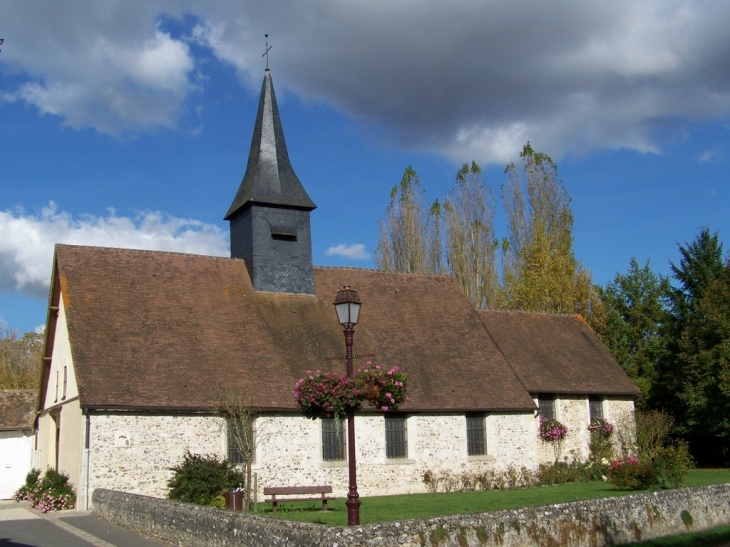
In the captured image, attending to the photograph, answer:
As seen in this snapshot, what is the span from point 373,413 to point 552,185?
72.4ft

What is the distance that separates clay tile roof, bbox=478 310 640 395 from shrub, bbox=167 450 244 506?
11.5 m

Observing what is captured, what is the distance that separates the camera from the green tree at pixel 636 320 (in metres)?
37.1

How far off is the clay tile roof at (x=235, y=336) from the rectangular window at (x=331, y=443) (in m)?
1.63

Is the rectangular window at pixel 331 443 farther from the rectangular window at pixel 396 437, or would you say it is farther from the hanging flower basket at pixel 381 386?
the hanging flower basket at pixel 381 386

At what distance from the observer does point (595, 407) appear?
28141mm

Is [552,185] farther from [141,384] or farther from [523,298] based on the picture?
[141,384]

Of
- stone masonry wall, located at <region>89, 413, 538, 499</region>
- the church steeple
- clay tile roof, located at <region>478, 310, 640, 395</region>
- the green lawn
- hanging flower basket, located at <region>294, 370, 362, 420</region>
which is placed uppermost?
the church steeple

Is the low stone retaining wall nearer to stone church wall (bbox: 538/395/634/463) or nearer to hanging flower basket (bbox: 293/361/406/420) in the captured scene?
hanging flower basket (bbox: 293/361/406/420)

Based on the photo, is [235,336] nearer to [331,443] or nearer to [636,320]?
[331,443]

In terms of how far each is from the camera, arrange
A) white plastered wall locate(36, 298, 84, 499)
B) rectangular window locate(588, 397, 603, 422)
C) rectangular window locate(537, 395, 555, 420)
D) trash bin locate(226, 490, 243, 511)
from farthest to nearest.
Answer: rectangular window locate(588, 397, 603, 422), rectangular window locate(537, 395, 555, 420), white plastered wall locate(36, 298, 84, 499), trash bin locate(226, 490, 243, 511)

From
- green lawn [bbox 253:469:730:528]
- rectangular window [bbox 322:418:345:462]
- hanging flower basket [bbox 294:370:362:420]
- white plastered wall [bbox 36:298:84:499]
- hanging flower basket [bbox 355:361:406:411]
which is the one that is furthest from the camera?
rectangular window [bbox 322:418:345:462]

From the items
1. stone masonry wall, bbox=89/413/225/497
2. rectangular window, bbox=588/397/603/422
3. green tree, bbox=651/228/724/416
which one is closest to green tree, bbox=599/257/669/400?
green tree, bbox=651/228/724/416

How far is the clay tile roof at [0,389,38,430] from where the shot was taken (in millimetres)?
26797

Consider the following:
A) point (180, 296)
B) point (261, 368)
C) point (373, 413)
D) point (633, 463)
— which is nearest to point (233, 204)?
point (180, 296)
